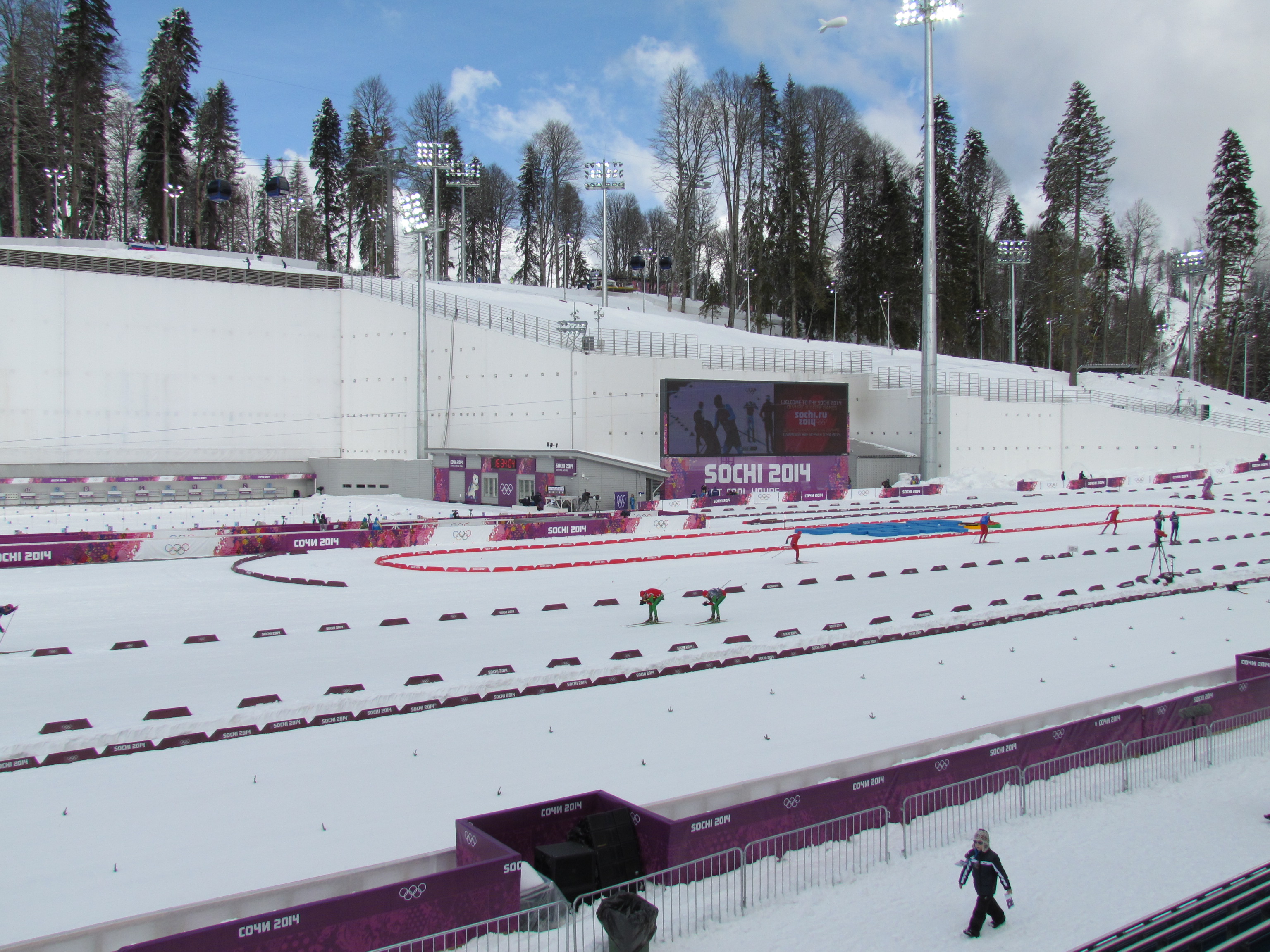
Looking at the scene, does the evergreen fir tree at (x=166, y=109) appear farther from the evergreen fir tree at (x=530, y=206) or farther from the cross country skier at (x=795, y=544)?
the cross country skier at (x=795, y=544)

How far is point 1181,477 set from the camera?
1647 inches

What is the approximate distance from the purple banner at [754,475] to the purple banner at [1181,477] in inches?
624

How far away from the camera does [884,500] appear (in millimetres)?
37594

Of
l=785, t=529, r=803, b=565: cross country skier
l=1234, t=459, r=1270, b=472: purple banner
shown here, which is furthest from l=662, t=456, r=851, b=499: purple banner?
l=1234, t=459, r=1270, b=472: purple banner

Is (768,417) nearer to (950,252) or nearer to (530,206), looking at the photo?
(950,252)

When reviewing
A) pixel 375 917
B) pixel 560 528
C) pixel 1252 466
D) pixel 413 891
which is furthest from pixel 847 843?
pixel 1252 466

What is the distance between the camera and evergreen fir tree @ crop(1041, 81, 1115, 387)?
53531 mm

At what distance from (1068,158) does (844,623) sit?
49805 mm

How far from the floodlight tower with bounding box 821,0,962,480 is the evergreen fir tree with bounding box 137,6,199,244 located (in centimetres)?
4922

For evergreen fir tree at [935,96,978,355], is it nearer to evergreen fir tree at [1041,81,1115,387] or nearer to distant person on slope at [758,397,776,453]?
evergreen fir tree at [1041,81,1115,387]

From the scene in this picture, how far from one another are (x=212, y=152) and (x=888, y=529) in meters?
64.0

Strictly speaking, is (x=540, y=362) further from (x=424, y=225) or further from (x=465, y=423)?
(x=424, y=225)

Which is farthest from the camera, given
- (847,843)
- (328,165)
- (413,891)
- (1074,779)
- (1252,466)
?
(328,165)

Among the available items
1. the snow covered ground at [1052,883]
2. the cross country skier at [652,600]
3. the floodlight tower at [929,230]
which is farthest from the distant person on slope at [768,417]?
the snow covered ground at [1052,883]
